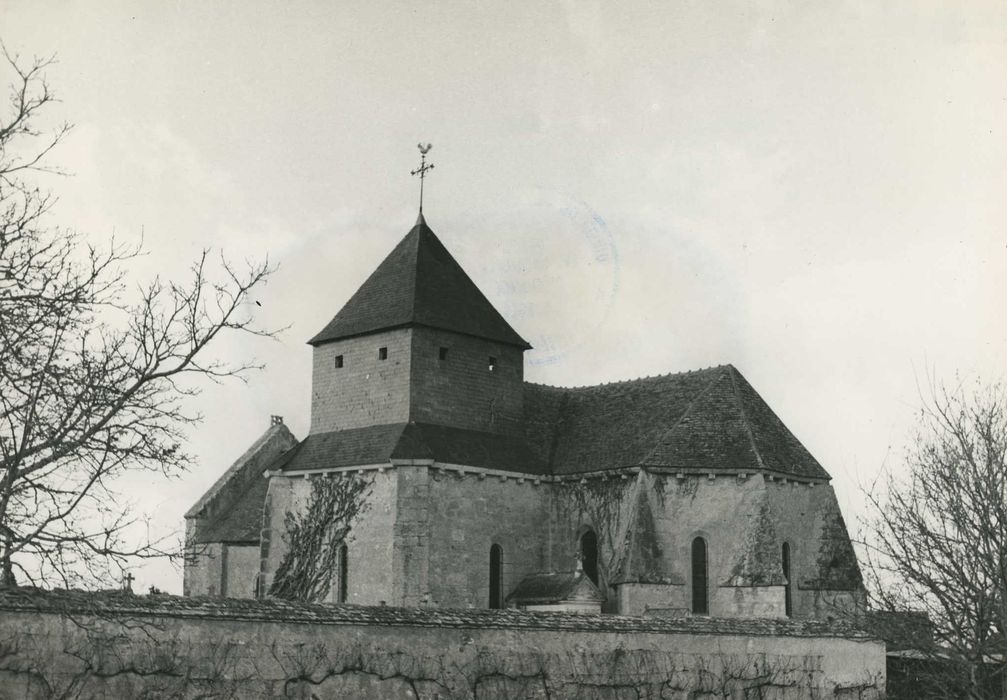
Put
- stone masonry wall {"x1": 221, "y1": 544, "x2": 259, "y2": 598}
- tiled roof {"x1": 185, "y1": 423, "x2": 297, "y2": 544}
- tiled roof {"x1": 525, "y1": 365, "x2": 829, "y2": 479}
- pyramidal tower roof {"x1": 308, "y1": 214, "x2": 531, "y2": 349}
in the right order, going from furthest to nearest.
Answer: tiled roof {"x1": 185, "y1": 423, "x2": 297, "y2": 544} → stone masonry wall {"x1": 221, "y1": 544, "x2": 259, "y2": 598} → pyramidal tower roof {"x1": 308, "y1": 214, "x2": 531, "y2": 349} → tiled roof {"x1": 525, "y1": 365, "x2": 829, "y2": 479}

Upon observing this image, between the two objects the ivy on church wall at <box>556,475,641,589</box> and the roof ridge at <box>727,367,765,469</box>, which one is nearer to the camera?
→ the roof ridge at <box>727,367,765,469</box>

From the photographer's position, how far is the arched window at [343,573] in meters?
37.7

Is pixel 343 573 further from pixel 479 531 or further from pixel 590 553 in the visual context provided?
pixel 590 553

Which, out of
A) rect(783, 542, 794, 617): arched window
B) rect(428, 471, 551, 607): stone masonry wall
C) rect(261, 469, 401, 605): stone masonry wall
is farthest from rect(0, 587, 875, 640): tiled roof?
rect(261, 469, 401, 605): stone masonry wall

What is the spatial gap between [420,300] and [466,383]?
3193mm

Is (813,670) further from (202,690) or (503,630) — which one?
(202,690)

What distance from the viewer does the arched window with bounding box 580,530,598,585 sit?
128ft

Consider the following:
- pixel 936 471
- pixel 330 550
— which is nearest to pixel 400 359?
pixel 330 550

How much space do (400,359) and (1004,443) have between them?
20.1 m

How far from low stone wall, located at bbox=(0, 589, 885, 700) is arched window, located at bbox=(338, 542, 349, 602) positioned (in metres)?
14.4

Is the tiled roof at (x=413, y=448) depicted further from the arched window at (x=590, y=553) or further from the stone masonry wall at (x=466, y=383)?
the arched window at (x=590, y=553)

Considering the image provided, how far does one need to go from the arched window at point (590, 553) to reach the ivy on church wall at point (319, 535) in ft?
24.3

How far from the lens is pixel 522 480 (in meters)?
39.7

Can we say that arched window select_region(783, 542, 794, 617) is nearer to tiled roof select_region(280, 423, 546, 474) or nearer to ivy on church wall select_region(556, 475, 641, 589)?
ivy on church wall select_region(556, 475, 641, 589)
